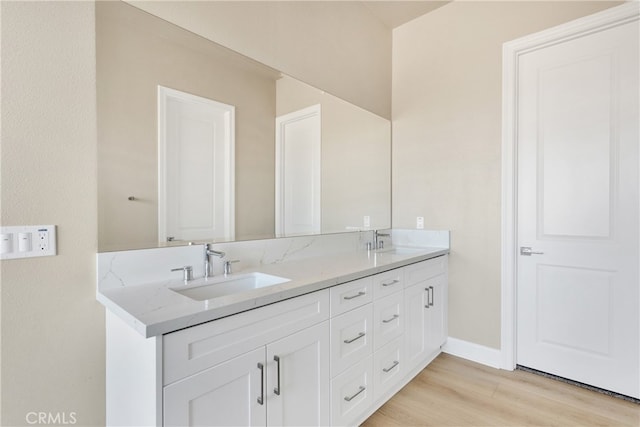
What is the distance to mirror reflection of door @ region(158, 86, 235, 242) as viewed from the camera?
1.47 metres

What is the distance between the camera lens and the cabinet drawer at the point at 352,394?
1.49 meters

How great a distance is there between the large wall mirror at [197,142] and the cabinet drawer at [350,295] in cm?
61

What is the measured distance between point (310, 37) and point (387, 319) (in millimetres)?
1942

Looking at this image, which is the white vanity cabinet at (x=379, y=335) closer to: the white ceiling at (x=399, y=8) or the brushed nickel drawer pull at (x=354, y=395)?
the brushed nickel drawer pull at (x=354, y=395)

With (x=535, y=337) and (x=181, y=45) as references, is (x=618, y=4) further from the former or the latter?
(x=181, y=45)

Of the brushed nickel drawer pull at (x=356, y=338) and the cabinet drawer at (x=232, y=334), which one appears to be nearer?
the cabinet drawer at (x=232, y=334)

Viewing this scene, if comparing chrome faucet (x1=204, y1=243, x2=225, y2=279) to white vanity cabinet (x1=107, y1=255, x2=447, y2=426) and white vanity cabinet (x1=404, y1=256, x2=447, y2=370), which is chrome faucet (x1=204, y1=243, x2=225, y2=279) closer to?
white vanity cabinet (x1=107, y1=255, x2=447, y2=426)

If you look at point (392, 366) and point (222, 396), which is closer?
point (222, 396)

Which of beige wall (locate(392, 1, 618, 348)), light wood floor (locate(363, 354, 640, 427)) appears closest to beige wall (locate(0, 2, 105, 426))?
light wood floor (locate(363, 354, 640, 427))

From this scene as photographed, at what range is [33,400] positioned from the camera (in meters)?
1.09

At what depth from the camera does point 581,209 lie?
2068mm

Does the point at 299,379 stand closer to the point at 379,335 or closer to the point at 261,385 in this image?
the point at 261,385

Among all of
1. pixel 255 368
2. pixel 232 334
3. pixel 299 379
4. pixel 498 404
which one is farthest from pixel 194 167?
pixel 498 404

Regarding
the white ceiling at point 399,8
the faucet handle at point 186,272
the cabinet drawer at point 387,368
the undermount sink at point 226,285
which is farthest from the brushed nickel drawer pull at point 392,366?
the white ceiling at point 399,8
